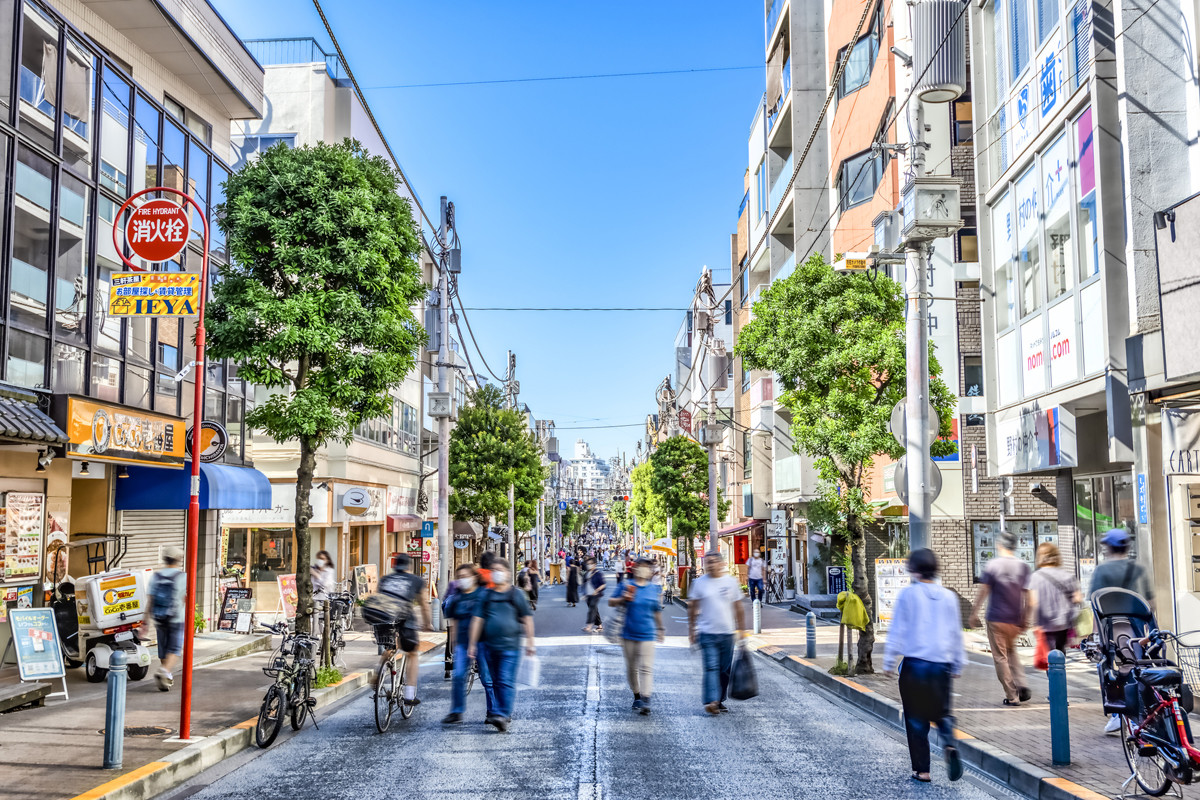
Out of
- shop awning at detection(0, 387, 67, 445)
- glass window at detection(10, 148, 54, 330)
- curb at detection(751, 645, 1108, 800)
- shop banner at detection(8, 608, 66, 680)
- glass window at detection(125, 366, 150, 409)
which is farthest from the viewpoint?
glass window at detection(125, 366, 150, 409)

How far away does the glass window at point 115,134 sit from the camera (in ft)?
55.3

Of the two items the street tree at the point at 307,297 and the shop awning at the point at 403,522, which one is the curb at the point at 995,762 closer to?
the street tree at the point at 307,297

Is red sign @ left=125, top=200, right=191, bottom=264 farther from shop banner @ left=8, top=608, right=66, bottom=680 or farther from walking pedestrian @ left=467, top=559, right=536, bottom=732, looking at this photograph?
walking pedestrian @ left=467, top=559, right=536, bottom=732

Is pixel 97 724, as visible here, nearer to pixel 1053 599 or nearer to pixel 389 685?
pixel 389 685

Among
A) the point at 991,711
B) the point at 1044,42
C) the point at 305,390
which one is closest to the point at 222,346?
the point at 305,390

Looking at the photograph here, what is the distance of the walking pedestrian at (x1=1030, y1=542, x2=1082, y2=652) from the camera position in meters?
10.7

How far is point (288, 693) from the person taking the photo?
10211 millimetres

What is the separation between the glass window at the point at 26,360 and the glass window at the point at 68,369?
1.12 feet

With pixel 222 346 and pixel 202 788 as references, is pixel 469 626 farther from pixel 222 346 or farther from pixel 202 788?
pixel 222 346

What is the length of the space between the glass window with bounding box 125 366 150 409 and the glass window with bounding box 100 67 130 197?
10.3 ft

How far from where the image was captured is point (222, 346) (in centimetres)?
1475

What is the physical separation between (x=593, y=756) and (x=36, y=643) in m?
7.62

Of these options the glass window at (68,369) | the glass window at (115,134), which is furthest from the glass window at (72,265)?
the glass window at (115,134)

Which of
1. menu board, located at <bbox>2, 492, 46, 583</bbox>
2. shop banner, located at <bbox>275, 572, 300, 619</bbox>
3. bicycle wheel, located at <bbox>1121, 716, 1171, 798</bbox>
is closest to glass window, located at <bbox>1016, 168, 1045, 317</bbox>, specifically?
bicycle wheel, located at <bbox>1121, 716, 1171, 798</bbox>
